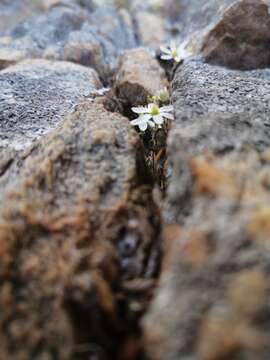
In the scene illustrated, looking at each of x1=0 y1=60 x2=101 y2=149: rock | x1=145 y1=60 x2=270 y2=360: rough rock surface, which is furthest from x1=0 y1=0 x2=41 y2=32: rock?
x1=145 y1=60 x2=270 y2=360: rough rock surface

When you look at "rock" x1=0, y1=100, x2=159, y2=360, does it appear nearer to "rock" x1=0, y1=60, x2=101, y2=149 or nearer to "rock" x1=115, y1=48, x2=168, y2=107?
"rock" x1=0, y1=60, x2=101, y2=149

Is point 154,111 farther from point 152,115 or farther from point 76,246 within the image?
point 76,246

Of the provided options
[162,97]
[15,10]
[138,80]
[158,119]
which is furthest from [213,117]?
[15,10]

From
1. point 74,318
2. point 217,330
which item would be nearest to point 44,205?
point 74,318

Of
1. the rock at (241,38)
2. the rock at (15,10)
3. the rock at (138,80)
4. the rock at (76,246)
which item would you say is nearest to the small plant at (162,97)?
the rock at (138,80)

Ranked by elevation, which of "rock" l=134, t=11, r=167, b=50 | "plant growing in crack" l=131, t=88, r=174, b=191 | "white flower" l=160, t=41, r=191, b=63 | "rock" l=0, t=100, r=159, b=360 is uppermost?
"rock" l=134, t=11, r=167, b=50

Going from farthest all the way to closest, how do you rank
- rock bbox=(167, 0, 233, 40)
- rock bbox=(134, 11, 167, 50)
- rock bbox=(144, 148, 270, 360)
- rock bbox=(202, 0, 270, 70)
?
rock bbox=(134, 11, 167, 50)
rock bbox=(167, 0, 233, 40)
rock bbox=(202, 0, 270, 70)
rock bbox=(144, 148, 270, 360)
